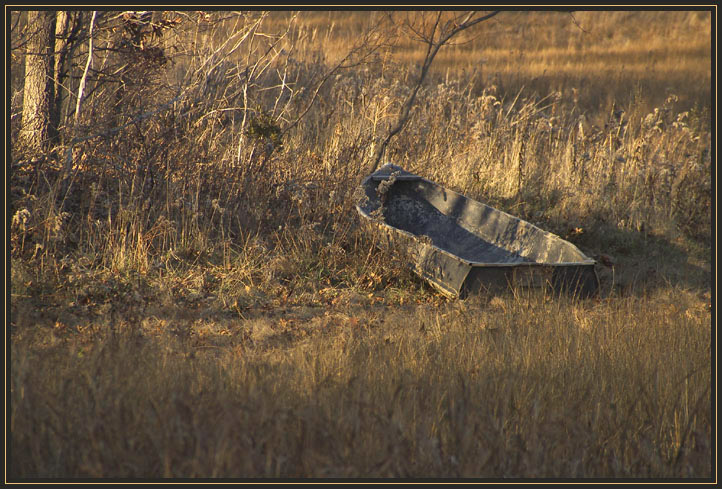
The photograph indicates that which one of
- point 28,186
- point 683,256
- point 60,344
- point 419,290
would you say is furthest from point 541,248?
point 28,186

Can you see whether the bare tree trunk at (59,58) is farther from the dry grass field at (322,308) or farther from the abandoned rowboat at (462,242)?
the abandoned rowboat at (462,242)

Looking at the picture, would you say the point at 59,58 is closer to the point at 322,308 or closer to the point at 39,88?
the point at 39,88

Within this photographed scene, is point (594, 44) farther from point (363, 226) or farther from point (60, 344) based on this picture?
point (60, 344)

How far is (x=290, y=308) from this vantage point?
18.1 feet

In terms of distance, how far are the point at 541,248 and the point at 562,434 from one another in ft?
12.0

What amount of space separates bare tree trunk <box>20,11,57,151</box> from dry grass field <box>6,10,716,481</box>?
0.29 metres

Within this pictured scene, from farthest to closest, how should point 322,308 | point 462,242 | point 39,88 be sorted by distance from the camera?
point 462,242 → point 39,88 → point 322,308

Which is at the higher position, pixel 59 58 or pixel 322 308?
pixel 59 58

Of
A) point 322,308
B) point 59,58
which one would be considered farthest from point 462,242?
point 59,58

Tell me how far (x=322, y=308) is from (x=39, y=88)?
11.7 feet

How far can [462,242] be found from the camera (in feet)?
24.3

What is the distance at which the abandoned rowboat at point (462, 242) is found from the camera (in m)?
5.64

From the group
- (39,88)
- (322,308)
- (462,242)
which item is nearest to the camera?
(322,308)

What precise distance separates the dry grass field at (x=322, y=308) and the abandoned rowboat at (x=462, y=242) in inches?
6.8
